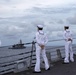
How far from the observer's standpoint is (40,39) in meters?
14.4

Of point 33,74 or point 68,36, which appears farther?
point 68,36

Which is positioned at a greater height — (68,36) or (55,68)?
(68,36)

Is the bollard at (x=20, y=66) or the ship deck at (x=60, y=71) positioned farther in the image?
the bollard at (x=20, y=66)

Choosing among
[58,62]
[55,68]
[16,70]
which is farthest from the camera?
[58,62]

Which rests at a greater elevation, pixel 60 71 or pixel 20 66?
pixel 20 66

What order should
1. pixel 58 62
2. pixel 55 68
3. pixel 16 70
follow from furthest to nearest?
pixel 58 62, pixel 55 68, pixel 16 70

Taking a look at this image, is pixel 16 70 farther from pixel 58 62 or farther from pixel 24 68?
pixel 58 62

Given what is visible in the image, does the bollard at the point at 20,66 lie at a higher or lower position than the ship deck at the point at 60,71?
higher

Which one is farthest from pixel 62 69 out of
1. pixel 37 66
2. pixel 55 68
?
pixel 37 66

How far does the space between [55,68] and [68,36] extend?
201cm

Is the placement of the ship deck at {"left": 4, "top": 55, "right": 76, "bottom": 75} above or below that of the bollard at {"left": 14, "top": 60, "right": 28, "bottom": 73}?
below

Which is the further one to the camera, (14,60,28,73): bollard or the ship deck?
(14,60,28,73): bollard

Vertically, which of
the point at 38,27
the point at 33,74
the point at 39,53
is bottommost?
the point at 33,74

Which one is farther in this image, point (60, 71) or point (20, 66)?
point (20, 66)
